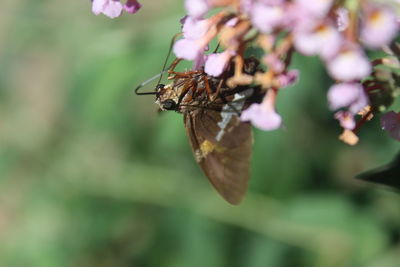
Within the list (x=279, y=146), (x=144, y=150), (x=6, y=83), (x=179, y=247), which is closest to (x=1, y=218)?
(x=6, y=83)

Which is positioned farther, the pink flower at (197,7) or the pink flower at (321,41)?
the pink flower at (197,7)

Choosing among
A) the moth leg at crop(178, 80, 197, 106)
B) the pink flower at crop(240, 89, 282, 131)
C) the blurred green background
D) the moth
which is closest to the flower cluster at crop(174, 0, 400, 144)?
the pink flower at crop(240, 89, 282, 131)

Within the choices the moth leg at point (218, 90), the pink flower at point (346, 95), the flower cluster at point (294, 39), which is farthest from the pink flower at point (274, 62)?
Result: the moth leg at point (218, 90)

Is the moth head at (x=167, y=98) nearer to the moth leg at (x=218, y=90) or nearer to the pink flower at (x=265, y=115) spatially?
the moth leg at (x=218, y=90)

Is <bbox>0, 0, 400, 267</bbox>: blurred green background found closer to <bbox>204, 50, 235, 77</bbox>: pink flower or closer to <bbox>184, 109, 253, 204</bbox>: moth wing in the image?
<bbox>184, 109, 253, 204</bbox>: moth wing

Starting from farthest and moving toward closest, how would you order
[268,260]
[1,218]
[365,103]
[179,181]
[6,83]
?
[1,218] < [6,83] < [179,181] < [268,260] < [365,103]

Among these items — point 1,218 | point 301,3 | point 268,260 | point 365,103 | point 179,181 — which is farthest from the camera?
point 1,218

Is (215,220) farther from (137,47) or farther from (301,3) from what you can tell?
(301,3)
